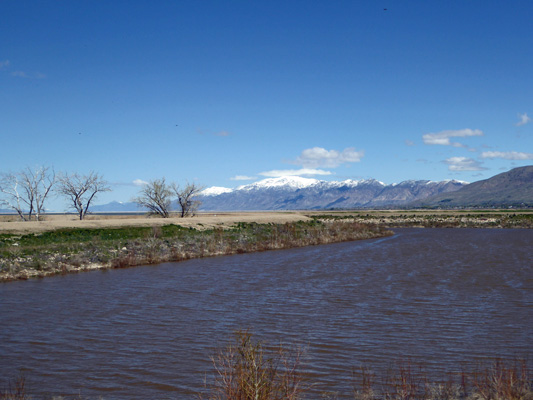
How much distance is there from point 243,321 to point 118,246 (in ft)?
70.5

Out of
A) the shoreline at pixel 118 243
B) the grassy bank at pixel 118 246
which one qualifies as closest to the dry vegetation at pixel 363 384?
the grassy bank at pixel 118 246

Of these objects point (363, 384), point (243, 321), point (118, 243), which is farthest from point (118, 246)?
point (363, 384)

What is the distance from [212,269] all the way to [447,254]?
17.3 meters

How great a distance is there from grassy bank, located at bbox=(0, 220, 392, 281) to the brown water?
78.3 inches

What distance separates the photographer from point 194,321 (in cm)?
1427

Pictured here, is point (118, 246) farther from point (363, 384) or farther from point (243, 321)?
point (363, 384)

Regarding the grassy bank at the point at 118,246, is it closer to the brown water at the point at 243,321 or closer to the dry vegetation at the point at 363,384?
the brown water at the point at 243,321

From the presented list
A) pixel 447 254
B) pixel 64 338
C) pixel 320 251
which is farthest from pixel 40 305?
pixel 447 254

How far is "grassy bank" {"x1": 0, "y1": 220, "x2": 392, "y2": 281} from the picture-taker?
85.3 feet

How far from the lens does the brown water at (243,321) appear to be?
984 cm

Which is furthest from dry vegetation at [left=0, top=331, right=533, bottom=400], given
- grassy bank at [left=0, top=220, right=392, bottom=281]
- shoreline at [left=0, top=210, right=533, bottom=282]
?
shoreline at [left=0, top=210, right=533, bottom=282]

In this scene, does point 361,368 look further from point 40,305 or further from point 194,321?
point 40,305

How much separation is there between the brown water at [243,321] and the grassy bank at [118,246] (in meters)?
1.99

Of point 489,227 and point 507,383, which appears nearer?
point 507,383
